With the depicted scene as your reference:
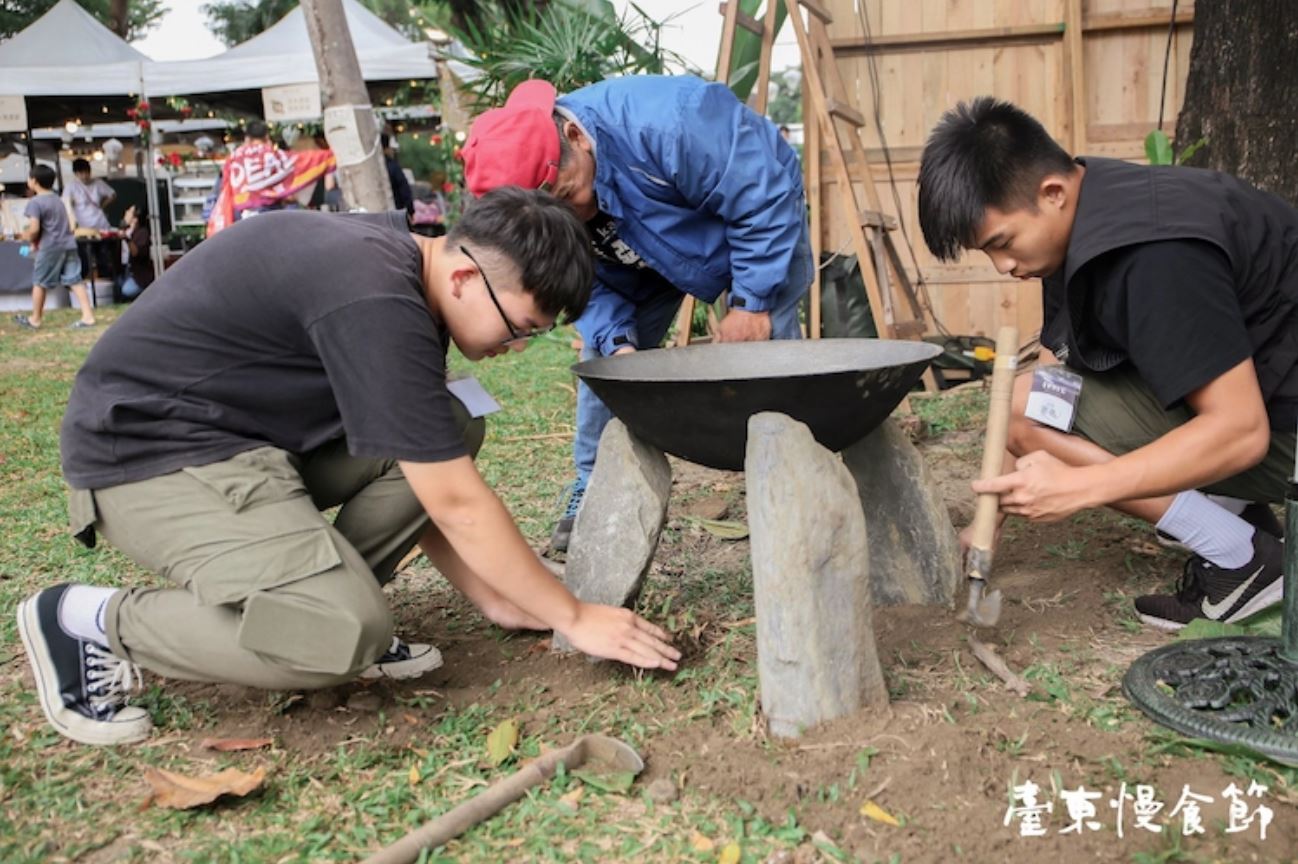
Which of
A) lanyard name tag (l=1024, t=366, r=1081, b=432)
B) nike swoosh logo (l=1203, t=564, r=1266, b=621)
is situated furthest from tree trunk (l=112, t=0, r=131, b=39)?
nike swoosh logo (l=1203, t=564, r=1266, b=621)

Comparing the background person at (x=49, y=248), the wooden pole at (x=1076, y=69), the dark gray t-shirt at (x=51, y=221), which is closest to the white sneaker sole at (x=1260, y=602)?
the wooden pole at (x=1076, y=69)

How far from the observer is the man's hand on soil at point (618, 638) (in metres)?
2.19

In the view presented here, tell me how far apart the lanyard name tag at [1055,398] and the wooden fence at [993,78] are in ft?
10.9

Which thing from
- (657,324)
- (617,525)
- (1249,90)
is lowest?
(617,525)

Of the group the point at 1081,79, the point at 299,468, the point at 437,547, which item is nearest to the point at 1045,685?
the point at 437,547

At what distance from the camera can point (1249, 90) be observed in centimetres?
384

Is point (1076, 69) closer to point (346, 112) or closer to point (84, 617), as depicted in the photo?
point (346, 112)

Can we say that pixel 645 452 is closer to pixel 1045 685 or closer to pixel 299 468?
pixel 299 468


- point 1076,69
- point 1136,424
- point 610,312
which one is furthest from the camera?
point 1076,69

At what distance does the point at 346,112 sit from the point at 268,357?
438 centimetres

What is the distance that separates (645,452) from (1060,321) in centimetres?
102

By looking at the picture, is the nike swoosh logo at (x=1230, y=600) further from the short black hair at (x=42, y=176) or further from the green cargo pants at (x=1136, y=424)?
the short black hair at (x=42, y=176)

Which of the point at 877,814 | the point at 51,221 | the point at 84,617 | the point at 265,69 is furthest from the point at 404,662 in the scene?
the point at 265,69

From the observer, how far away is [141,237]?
42.2 feet
